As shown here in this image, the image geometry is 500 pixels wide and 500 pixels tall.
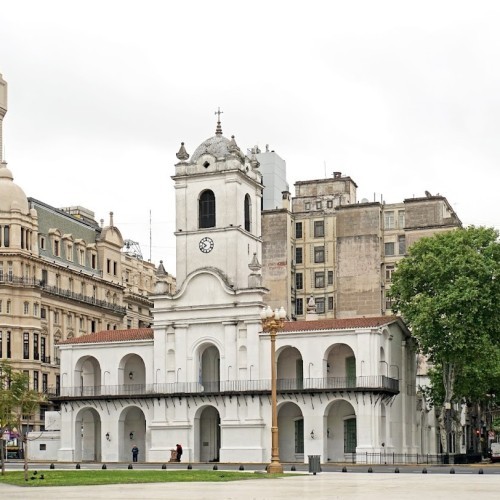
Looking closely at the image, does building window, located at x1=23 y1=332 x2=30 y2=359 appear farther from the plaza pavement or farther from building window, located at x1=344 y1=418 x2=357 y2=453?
the plaza pavement

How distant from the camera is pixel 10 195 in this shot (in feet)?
351

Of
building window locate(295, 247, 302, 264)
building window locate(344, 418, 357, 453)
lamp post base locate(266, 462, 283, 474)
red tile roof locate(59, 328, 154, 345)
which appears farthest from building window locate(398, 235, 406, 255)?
lamp post base locate(266, 462, 283, 474)

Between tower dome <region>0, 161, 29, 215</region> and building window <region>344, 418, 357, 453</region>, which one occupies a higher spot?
tower dome <region>0, 161, 29, 215</region>

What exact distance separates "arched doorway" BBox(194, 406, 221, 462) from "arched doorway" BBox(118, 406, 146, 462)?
466cm

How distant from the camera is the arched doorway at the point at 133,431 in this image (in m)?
86.4

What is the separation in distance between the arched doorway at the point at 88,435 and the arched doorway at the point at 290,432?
1477cm

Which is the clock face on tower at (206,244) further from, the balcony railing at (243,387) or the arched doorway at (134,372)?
the balcony railing at (243,387)

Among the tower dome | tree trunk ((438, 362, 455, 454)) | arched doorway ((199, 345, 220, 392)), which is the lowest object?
tree trunk ((438, 362, 455, 454))

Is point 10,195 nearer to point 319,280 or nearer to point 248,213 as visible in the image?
point 248,213

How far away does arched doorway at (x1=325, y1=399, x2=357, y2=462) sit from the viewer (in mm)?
80875

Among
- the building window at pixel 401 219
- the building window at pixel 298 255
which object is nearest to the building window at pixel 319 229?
the building window at pixel 298 255

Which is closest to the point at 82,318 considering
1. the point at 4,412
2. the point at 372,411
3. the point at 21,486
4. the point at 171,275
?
the point at 171,275

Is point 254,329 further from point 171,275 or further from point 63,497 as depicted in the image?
point 171,275

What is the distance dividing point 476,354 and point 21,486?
154 ft
